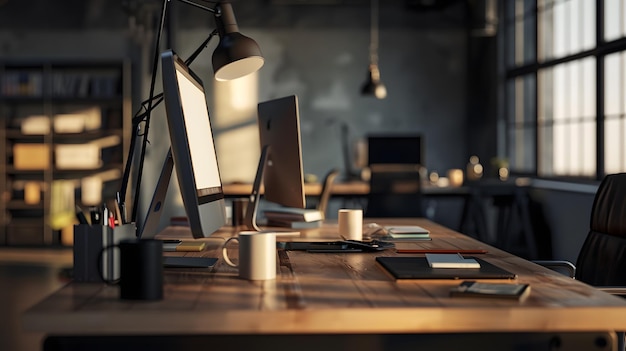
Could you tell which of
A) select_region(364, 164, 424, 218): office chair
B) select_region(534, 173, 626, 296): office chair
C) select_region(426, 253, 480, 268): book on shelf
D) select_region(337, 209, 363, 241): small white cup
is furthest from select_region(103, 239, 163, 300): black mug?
select_region(364, 164, 424, 218): office chair

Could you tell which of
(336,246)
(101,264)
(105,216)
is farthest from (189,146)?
(336,246)

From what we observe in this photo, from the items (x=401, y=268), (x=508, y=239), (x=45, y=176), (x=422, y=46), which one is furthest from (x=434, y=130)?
(x=401, y=268)

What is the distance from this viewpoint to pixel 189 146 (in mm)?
1814

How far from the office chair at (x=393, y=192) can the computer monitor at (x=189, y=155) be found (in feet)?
12.9

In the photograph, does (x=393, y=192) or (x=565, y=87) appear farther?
(x=565, y=87)

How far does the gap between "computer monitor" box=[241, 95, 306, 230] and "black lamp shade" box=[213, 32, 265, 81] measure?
14.8 inches

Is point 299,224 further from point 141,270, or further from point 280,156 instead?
point 141,270

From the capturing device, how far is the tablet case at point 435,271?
1701 mm

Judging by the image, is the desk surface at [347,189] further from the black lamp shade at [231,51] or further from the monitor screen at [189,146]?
the monitor screen at [189,146]

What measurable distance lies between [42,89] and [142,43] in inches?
51.3

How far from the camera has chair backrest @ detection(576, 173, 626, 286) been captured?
2.43 m

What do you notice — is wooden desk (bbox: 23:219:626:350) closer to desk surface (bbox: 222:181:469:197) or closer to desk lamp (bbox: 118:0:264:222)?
desk lamp (bbox: 118:0:264:222)

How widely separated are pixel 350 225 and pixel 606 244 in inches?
32.7

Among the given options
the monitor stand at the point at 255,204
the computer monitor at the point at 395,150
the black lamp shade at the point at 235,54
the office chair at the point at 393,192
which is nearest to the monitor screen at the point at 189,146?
the black lamp shade at the point at 235,54
